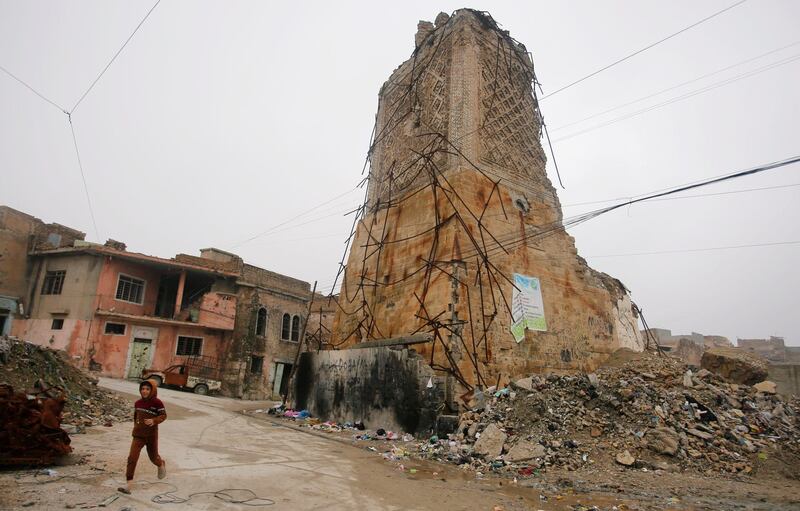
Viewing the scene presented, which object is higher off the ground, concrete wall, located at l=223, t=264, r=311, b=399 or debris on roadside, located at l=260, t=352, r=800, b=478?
concrete wall, located at l=223, t=264, r=311, b=399

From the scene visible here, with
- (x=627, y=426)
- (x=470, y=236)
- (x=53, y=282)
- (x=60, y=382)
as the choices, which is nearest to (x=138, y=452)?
(x=60, y=382)

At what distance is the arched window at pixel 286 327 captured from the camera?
87.9 ft

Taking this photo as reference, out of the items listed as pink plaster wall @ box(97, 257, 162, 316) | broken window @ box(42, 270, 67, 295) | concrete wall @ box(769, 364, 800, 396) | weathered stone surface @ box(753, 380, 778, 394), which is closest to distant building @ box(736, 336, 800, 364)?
concrete wall @ box(769, 364, 800, 396)

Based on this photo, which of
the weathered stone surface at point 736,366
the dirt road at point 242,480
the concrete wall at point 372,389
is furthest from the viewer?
the weathered stone surface at point 736,366

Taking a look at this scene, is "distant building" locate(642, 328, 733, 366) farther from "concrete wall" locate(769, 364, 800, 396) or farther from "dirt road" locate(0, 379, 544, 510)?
"dirt road" locate(0, 379, 544, 510)

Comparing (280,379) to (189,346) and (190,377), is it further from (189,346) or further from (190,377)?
(190,377)

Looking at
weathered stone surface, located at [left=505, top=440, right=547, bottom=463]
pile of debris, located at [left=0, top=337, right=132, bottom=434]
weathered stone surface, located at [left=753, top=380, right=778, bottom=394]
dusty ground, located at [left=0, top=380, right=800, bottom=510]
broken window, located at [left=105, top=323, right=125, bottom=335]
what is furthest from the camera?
broken window, located at [left=105, top=323, right=125, bottom=335]

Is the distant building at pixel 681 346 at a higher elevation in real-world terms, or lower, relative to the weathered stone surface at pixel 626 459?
higher

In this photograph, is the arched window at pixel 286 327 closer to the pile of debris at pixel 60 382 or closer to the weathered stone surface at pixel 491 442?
the pile of debris at pixel 60 382

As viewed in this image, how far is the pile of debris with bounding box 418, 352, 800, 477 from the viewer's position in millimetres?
6590

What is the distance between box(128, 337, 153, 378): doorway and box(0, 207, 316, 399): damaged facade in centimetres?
4

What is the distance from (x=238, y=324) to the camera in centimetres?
2469

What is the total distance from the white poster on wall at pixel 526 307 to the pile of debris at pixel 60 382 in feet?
27.2

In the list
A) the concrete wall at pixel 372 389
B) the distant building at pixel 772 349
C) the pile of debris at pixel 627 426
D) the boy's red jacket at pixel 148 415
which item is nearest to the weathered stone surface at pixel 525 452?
the pile of debris at pixel 627 426
